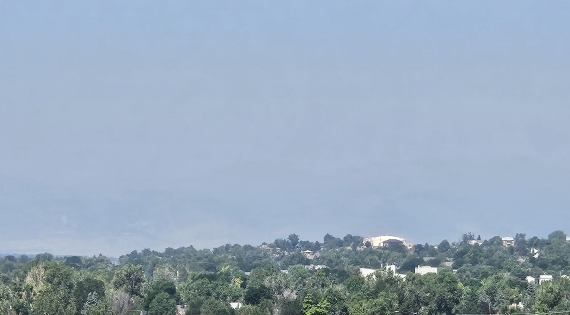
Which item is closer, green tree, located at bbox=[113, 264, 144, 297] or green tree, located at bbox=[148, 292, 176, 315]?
green tree, located at bbox=[148, 292, 176, 315]

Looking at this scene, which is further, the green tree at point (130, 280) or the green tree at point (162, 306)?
the green tree at point (130, 280)

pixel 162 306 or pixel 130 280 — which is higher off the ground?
pixel 130 280

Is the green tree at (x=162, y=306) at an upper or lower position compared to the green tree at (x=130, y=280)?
lower

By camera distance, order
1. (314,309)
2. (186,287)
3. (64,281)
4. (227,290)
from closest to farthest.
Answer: (314,309) < (64,281) < (227,290) < (186,287)

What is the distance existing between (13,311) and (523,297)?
56.7 meters

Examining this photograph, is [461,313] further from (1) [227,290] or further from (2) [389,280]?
(1) [227,290]

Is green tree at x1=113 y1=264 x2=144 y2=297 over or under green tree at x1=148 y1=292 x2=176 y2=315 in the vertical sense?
over

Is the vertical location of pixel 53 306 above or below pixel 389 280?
below

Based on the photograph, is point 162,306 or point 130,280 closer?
point 162,306

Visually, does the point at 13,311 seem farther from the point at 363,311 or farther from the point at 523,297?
the point at 523,297

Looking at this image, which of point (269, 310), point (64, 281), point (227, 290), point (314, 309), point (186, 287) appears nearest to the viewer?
point (314, 309)

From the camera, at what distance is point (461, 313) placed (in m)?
133

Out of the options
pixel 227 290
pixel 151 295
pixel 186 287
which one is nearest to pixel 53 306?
pixel 151 295

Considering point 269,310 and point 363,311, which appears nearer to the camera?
point 363,311
